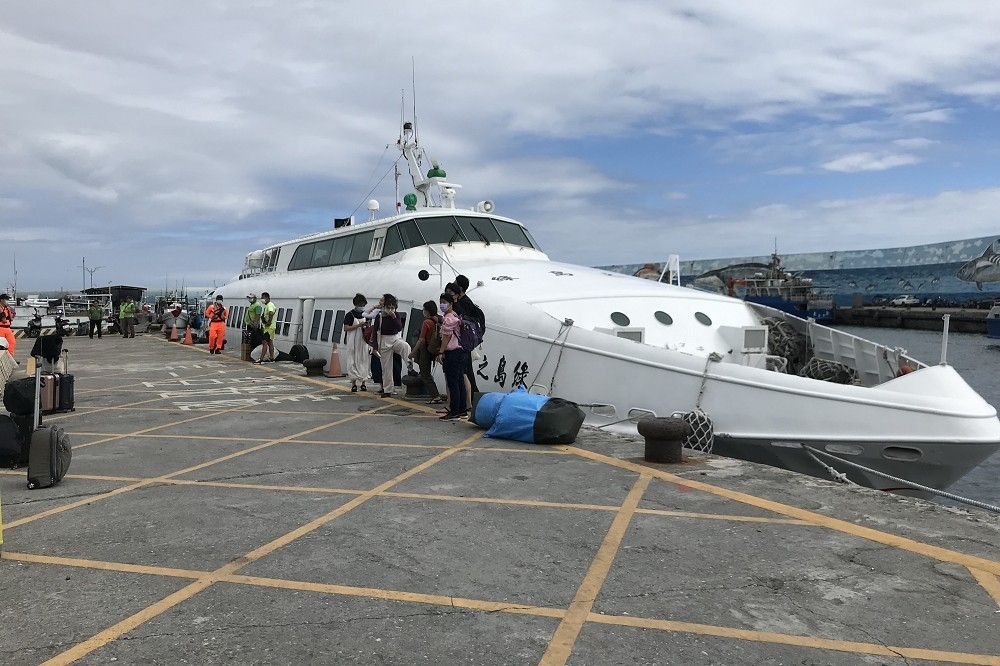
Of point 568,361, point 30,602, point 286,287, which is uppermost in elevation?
point 286,287

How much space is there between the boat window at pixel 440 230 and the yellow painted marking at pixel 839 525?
8.05m

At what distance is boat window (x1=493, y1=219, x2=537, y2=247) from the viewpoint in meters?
14.3

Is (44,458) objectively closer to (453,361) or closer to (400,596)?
(400,596)

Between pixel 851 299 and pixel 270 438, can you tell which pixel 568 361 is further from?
pixel 851 299

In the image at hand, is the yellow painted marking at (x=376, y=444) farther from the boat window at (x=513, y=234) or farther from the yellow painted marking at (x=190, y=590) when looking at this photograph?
the boat window at (x=513, y=234)

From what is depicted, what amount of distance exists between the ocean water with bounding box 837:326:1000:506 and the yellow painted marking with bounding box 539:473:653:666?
7.69 m

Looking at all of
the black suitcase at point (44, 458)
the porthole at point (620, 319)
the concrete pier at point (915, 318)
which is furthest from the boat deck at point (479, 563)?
the concrete pier at point (915, 318)

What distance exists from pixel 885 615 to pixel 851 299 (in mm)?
86672

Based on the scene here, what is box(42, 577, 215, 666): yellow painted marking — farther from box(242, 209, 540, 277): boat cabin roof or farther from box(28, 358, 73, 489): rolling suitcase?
box(242, 209, 540, 277): boat cabin roof

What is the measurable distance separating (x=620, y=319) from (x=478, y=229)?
5685mm

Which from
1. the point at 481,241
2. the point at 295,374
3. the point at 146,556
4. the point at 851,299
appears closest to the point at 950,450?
the point at 146,556

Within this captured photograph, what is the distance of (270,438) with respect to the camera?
26.6ft


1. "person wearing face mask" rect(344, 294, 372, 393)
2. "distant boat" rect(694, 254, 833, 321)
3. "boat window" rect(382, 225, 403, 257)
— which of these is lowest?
"person wearing face mask" rect(344, 294, 372, 393)

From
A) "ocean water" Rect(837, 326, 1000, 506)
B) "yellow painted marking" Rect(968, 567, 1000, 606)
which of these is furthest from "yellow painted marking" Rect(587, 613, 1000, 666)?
"ocean water" Rect(837, 326, 1000, 506)
